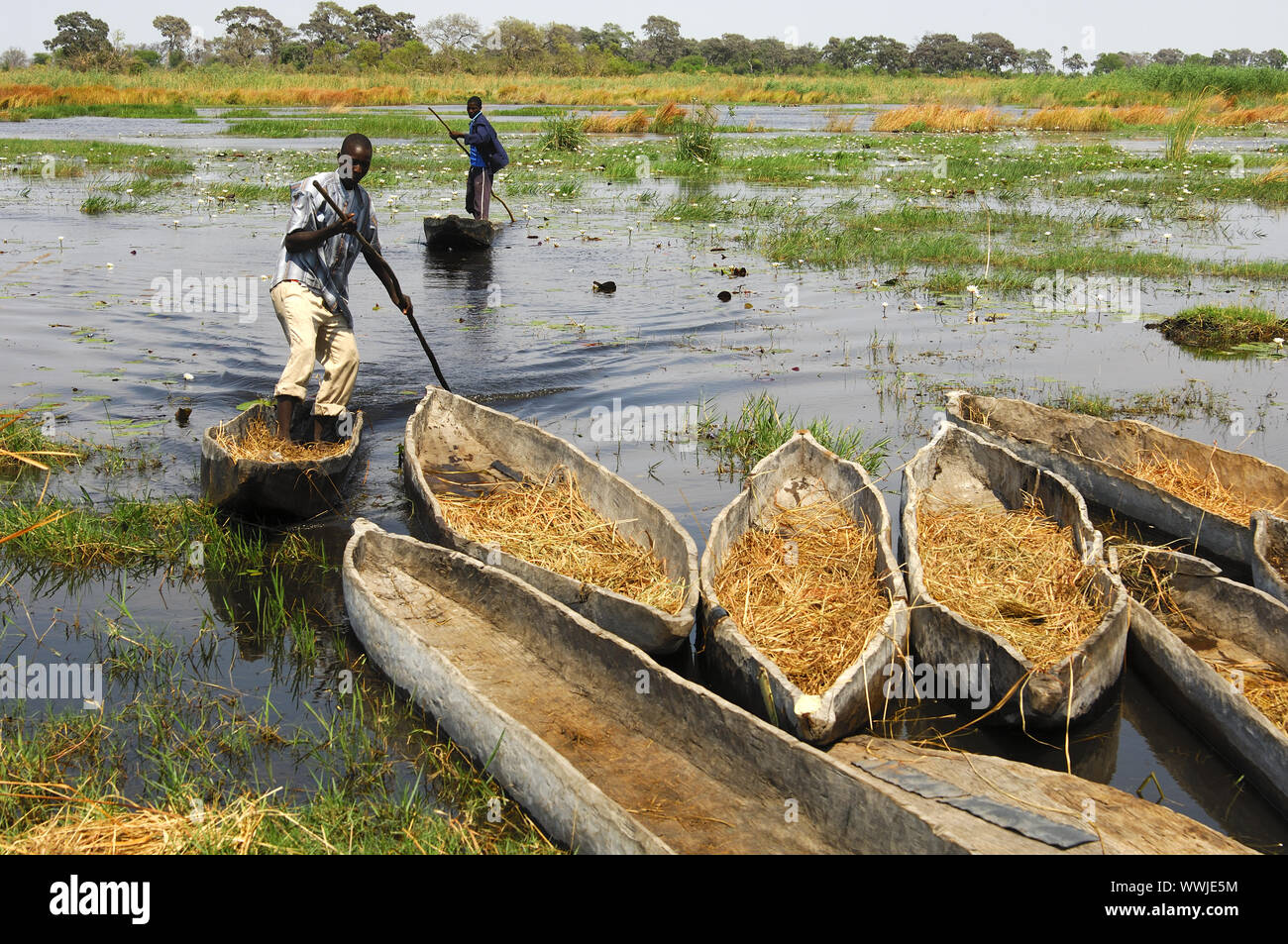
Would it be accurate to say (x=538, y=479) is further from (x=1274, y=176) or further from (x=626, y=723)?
(x=1274, y=176)

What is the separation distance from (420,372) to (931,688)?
20.7 feet

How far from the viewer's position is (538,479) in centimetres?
691

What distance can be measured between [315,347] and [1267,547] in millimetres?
5797

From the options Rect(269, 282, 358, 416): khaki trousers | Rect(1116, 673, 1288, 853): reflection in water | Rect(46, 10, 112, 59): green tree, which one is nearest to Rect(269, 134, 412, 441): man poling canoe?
Rect(269, 282, 358, 416): khaki trousers

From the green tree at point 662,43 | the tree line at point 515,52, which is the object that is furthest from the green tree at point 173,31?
the green tree at point 662,43

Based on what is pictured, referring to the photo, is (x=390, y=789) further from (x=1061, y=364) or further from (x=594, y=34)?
(x=594, y=34)

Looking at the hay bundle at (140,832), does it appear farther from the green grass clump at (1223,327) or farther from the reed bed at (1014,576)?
the green grass clump at (1223,327)

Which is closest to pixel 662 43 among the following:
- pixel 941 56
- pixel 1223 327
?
pixel 941 56

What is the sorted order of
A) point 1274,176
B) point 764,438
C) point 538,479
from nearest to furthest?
point 538,479
point 764,438
point 1274,176

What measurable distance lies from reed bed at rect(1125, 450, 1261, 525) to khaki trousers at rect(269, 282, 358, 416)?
17.1 ft

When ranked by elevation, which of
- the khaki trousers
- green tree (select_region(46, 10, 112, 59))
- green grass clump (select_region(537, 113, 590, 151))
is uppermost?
green tree (select_region(46, 10, 112, 59))

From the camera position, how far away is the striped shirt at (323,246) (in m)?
6.83

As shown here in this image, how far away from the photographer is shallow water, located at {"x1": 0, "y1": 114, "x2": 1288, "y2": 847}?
5.42 meters

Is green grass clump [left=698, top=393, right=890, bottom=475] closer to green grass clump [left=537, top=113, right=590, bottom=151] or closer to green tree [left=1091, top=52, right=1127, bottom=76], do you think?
green grass clump [left=537, top=113, right=590, bottom=151]
